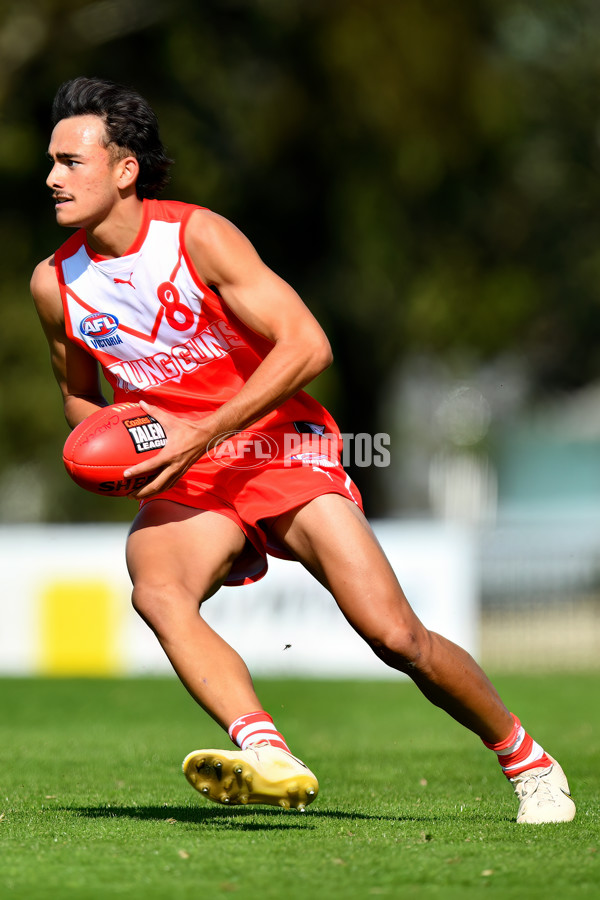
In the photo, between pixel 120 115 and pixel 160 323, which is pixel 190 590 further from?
pixel 120 115

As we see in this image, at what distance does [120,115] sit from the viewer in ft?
14.8

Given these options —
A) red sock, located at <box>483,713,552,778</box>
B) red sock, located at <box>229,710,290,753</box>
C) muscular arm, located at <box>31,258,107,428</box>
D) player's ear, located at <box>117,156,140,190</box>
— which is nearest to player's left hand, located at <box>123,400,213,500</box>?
muscular arm, located at <box>31,258,107,428</box>

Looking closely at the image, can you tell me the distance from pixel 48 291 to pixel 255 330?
2.62 feet

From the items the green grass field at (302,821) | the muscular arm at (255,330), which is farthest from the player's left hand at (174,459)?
the green grass field at (302,821)

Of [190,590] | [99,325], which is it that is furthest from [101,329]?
[190,590]

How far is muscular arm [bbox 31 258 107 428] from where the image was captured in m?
4.69

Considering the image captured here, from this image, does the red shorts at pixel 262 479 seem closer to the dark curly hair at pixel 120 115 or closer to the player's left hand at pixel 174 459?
the player's left hand at pixel 174 459

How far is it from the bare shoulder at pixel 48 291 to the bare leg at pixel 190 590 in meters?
0.77

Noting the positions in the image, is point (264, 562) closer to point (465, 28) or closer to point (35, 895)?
point (35, 895)

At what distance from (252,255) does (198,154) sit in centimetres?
1485

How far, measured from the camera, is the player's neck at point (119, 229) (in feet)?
14.9

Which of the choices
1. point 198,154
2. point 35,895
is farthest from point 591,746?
point 198,154

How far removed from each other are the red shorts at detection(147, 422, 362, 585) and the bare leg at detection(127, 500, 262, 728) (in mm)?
62

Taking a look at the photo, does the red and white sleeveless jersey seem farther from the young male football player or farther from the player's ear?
the player's ear
